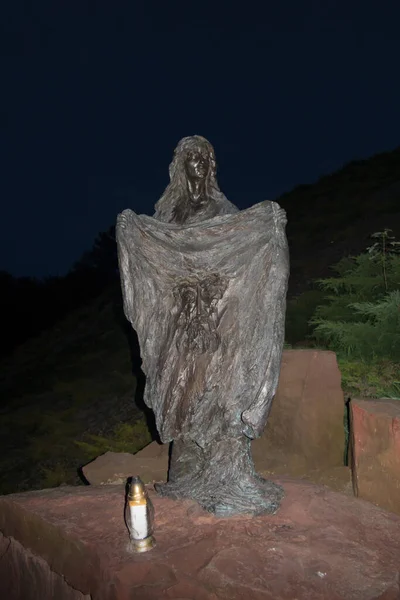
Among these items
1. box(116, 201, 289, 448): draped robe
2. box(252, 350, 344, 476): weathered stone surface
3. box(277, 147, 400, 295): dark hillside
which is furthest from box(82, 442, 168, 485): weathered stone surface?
box(277, 147, 400, 295): dark hillside

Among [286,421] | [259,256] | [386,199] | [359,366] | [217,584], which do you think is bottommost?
[217,584]

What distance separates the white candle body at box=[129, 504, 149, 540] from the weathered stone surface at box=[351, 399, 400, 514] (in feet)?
5.54

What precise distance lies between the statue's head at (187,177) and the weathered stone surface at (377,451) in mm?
1834

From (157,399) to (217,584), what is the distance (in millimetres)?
1270

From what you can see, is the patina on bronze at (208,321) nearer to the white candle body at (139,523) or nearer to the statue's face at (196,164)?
the statue's face at (196,164)

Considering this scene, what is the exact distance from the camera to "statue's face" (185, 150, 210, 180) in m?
3.53

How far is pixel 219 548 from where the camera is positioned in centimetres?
291

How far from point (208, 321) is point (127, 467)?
2366mm

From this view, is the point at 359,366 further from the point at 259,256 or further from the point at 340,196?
the point at 340,196

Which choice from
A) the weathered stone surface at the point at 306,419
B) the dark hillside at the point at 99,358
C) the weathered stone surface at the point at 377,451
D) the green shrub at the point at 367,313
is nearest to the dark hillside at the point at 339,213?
the dark hillside at the point at 99,358

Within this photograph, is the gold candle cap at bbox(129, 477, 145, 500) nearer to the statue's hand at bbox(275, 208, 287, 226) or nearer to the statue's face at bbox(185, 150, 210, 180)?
the statue's hand at bbox(275, 208, 287, 226)

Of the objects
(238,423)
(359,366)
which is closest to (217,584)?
(238,423)

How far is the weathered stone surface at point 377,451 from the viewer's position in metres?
3.62

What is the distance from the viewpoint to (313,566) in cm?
273
